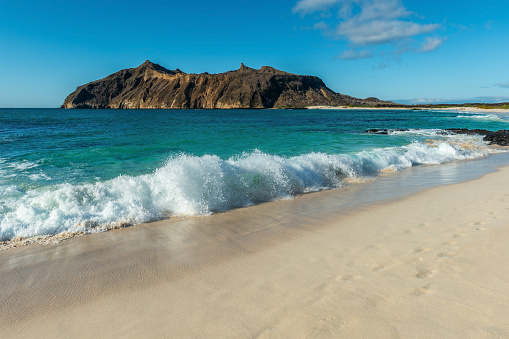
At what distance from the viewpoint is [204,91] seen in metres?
161

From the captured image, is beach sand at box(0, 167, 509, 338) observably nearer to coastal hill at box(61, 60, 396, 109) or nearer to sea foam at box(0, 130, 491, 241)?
sea foam at box(0, 130, 491, 241)

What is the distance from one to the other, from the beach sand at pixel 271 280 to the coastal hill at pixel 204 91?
144 metres

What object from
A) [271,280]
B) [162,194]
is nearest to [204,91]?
[162,194]

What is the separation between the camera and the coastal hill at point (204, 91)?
150m

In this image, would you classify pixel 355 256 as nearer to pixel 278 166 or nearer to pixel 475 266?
pixel 475 266

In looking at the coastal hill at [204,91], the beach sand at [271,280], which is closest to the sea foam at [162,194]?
the beach sand at [271,280]

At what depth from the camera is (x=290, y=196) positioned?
25.5 ft

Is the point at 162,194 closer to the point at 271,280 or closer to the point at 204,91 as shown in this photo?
the point at 271,280

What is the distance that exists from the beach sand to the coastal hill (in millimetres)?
143536

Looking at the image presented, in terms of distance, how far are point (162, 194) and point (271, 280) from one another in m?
4.08

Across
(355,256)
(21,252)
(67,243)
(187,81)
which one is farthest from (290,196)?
(187,81)

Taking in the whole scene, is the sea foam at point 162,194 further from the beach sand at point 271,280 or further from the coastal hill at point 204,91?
the coastal hill at point 204,91

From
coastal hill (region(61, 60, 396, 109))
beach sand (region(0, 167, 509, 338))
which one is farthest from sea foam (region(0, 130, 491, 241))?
coastal hill (region(61, 60, 396, 109))

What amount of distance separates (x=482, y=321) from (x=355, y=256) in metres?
1.56
